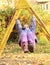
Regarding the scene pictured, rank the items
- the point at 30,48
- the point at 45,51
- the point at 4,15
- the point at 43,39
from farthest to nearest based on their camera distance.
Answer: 1. the point at 43,39
2. the point at 4,15
3. the point at 45,51
4. the point at 30,48

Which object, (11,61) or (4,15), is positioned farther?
(4,15)

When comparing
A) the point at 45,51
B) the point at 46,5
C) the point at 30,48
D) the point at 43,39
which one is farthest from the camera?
the point at 46,5

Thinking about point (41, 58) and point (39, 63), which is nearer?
point (39, 63)

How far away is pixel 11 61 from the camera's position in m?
9.44

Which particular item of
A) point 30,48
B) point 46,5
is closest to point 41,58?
point 30,48

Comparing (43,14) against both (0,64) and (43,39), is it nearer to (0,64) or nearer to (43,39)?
(43,39)

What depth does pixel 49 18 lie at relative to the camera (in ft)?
50.1

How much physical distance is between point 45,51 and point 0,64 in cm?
307

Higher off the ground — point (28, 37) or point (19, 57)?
point (28, 37)

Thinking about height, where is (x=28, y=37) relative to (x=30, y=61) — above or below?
above

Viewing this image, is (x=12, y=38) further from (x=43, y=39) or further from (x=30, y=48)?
(x=30, y=48)

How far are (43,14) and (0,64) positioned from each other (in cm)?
610

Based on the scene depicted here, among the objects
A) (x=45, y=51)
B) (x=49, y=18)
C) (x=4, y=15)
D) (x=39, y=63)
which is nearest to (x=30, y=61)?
(x=39, y=63)

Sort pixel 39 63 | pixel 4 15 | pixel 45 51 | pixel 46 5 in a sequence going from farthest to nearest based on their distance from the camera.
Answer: pixel 46 5, pixel 4 15, pixel 45 51, pixel 39 63
